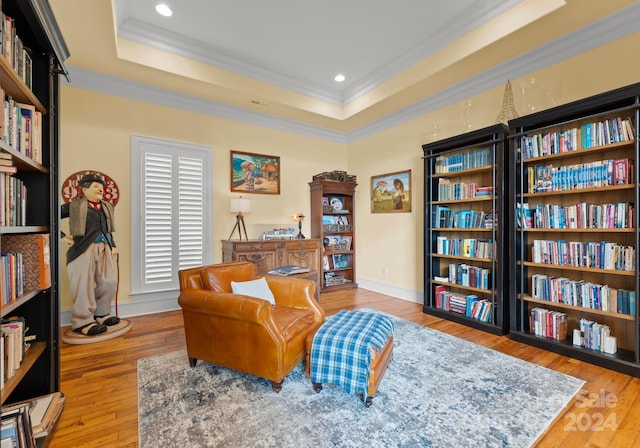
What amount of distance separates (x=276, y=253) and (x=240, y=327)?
2.51 meters

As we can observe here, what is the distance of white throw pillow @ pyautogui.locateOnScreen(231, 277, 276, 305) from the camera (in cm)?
270

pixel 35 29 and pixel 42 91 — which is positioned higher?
pixel 35 29

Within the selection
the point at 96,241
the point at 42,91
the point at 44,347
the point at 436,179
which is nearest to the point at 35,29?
the point at 42,91

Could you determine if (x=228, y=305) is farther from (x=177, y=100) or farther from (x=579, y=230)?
(x=177, y=100)

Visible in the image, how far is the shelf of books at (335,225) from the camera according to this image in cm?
555

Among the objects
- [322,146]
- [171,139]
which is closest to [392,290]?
[322,146]

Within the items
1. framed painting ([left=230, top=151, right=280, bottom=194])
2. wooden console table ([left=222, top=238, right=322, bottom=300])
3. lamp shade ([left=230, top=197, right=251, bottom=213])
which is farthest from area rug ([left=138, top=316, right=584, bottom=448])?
framed painting ([left=230, top=151, right=280, bottom=194])

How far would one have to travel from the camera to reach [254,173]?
5.12m

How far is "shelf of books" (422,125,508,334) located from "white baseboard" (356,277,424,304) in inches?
19.3

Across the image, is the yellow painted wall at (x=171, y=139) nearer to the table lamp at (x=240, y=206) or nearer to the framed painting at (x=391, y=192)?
the table lamp at (x=240, y=206)

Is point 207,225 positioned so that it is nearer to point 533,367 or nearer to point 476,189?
point 476,189

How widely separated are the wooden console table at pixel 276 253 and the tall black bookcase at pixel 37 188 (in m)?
2.46

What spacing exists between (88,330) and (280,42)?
401 centimetres

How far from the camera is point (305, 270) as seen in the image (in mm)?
4270
